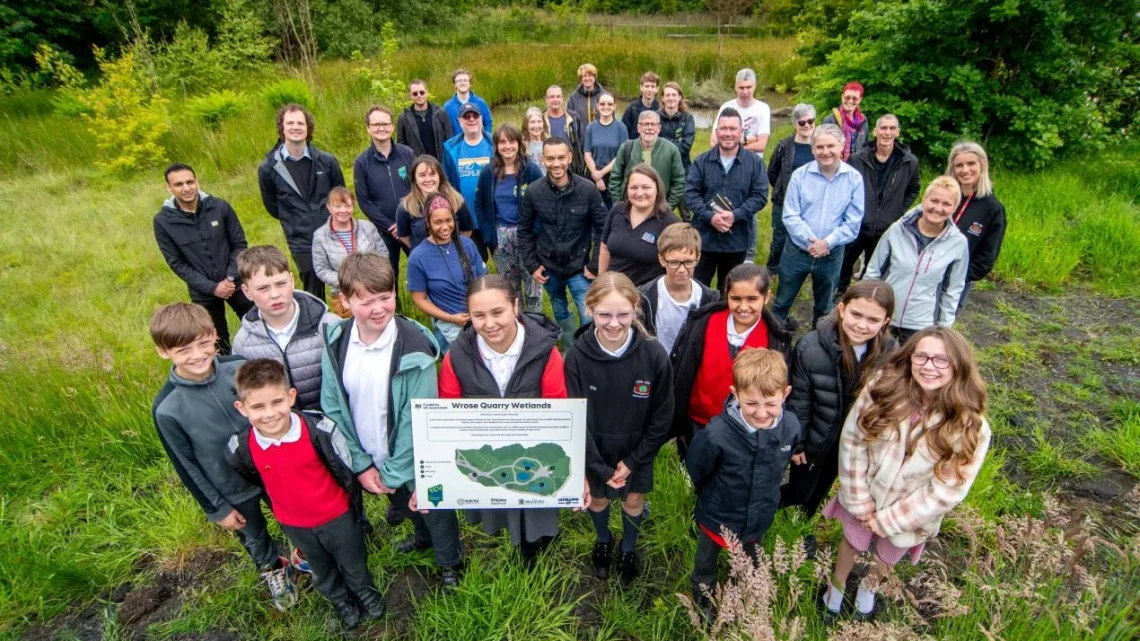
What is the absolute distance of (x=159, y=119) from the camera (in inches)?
416

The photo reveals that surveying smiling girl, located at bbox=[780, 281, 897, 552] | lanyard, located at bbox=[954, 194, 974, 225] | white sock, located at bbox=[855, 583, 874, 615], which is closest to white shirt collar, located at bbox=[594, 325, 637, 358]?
smiling girl, located at bbox=[780, 281, 897, 552]

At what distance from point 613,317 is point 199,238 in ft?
12.7

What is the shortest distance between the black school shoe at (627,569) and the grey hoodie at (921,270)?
2568 millimetres

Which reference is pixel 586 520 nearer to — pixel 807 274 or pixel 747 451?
pixel 747 451

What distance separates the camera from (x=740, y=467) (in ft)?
8.39

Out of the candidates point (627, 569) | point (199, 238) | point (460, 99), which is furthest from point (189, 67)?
point (627, 569)

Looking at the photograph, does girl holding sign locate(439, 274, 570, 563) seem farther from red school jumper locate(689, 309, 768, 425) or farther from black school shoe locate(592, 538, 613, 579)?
black school shoe locate(592, 538, 613, 579)

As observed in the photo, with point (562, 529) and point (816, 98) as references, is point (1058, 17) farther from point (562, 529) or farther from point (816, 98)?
point (562, 529)

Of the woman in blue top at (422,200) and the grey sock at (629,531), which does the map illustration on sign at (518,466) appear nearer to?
the grey sock at (629,531)

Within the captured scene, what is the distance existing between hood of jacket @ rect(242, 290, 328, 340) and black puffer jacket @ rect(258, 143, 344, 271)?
2423mm

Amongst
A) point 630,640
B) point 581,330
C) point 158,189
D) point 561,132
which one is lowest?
point 630,640

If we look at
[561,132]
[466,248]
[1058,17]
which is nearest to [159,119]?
[561,132]

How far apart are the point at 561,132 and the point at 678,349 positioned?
4251 mm

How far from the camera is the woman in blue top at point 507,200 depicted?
16.3 feet
